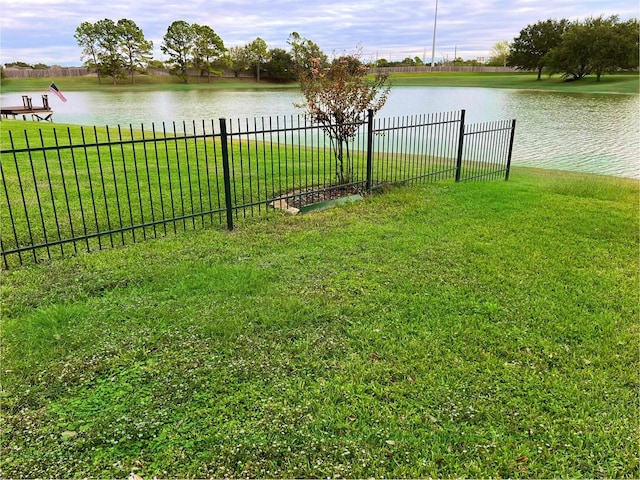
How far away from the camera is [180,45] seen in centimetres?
7581

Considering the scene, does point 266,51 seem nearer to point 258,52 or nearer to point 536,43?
point 258,52

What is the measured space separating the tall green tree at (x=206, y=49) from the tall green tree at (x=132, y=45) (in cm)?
805

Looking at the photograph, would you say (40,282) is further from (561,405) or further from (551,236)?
(551,236)

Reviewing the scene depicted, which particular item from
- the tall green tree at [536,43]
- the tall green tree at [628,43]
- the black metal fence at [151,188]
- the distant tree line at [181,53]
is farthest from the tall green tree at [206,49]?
the black metal fence at [151,188]

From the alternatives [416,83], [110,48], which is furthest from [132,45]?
[416,83]

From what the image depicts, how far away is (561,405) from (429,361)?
776 mm

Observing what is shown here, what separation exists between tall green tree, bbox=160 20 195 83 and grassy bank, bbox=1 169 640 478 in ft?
255

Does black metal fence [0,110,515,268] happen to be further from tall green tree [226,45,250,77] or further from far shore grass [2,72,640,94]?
tall green tree [226,45,250,77]

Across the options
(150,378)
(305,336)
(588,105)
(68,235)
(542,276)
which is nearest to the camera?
(150,378)

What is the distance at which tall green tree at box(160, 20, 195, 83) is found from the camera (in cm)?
7481

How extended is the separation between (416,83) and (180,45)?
41909 mm

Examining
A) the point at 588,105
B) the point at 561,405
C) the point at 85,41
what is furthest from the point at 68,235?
the point at 85,41

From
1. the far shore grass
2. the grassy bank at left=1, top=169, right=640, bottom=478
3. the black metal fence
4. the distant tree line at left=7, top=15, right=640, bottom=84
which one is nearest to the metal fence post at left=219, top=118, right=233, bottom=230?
the black metal fence

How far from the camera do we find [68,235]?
16.6 ft
